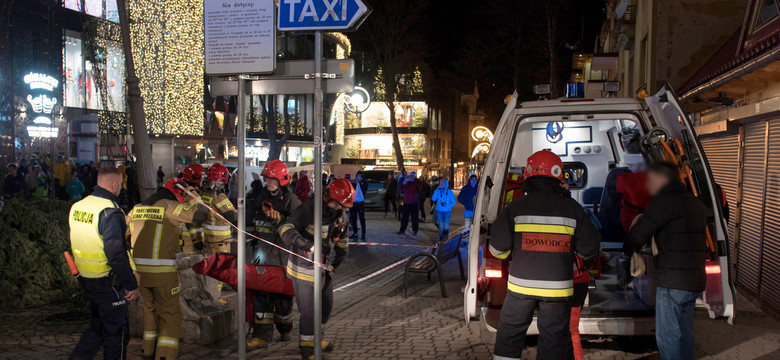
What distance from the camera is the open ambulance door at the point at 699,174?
16.9 ft

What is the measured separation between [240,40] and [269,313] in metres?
2.98

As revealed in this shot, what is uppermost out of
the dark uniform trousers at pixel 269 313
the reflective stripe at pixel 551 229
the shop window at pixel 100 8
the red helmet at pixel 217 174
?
the shop window at pixel 100 8

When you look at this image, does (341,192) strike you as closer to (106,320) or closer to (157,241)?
(157,241)

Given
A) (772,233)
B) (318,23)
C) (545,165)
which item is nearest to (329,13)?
(318,23)

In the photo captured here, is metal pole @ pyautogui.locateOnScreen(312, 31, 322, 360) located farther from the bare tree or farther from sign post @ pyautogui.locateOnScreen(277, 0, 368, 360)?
the bare tree

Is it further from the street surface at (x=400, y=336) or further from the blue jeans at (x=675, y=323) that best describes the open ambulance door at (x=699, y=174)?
the street surface at (x=400, y=336)

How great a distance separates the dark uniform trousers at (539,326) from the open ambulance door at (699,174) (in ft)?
4.88

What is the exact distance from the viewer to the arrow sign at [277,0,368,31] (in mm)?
4855

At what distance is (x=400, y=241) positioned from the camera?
52.5ft

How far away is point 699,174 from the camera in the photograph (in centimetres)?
536

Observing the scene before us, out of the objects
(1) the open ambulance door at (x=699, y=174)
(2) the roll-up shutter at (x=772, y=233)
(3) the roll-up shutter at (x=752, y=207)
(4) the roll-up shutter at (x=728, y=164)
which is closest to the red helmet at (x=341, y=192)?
(1) the open ambulance door at (x=699, y=174)

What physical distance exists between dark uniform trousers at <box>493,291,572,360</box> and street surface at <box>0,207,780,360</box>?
1.48m

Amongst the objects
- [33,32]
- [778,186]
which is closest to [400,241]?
[778,186]

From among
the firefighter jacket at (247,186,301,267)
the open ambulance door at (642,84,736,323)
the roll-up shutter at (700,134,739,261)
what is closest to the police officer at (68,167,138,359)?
the firefighter jacket at (247,186,301,267)
